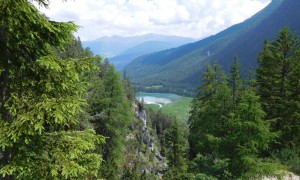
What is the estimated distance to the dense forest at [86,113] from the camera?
7.68 m

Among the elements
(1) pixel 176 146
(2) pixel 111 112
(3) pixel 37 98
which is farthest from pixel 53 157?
(1) pixel 176 146

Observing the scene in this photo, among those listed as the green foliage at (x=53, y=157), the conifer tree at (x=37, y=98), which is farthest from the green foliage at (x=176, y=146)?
the conifer tree at (x=37, y=98)

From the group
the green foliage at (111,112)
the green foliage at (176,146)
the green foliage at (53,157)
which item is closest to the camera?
the green foliage at (53,157)

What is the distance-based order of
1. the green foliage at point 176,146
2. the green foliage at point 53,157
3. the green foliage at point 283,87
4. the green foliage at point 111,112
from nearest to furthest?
the green foliage at point 53,157, the green foliage at point 283,87, the green foliage at point 176,146, the green foliage at point 111,112

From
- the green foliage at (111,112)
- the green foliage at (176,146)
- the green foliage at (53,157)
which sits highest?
the green foliage at (53,157)

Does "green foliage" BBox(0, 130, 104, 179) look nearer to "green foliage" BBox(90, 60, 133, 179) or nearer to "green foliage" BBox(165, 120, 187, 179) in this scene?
"green foliage" BBox(90, 60, 133, 179)

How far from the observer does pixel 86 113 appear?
2955 cm

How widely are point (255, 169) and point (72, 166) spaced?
1585 centimetres

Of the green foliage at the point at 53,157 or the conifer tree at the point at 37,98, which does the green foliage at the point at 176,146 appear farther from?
the conifer tree at the point at 37,98

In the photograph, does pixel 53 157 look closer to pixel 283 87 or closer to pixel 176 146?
pixel 283 87

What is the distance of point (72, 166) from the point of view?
7.66 metres

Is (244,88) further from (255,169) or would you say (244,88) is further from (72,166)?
(72,166)

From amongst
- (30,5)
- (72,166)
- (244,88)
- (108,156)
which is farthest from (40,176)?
(108,156)

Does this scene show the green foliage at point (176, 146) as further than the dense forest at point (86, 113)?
Yes
